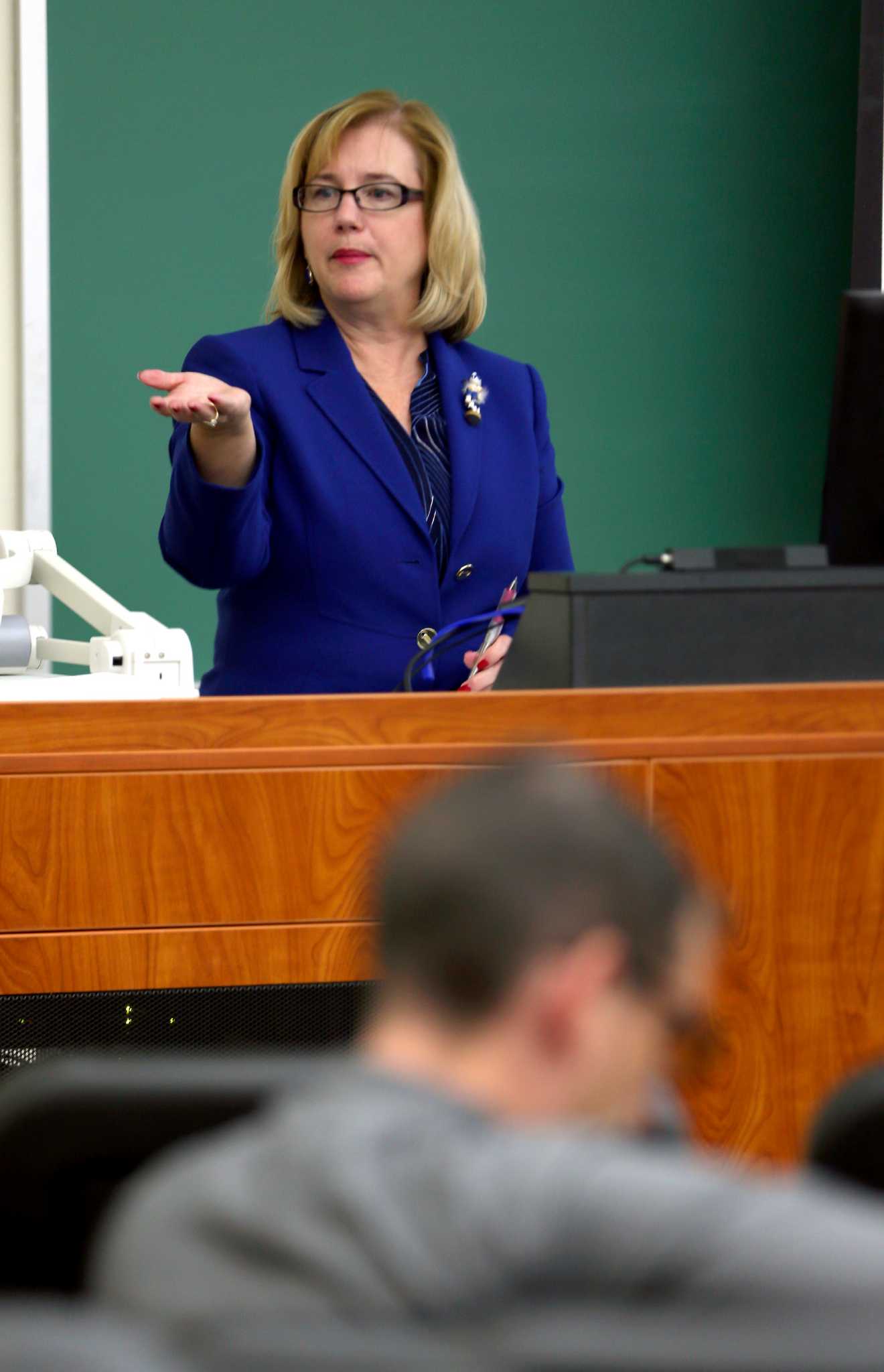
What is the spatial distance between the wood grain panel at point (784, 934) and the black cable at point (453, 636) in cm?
34

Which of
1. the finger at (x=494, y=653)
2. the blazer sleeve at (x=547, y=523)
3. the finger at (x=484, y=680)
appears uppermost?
the blazer sleeve at (x=547, y=523)

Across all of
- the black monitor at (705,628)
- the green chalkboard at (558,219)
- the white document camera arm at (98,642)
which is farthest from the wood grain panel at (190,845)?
the green chalkboard at (558,219)

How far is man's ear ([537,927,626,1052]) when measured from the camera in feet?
2.40

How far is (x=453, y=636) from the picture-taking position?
231cm

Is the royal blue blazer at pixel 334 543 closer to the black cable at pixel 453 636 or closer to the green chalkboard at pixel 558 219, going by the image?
the black cable at pixel 453 636

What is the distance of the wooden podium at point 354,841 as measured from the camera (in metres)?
1.66

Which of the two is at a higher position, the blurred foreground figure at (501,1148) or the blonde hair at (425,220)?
the blonde hair at (425,220)

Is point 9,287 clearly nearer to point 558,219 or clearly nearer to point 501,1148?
point 558,219

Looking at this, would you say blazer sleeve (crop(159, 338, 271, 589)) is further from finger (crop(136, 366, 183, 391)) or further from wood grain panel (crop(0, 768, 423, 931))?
wood grain panel (crop(0, 768, 423, 931))

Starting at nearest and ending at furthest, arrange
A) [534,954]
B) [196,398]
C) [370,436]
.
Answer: [534,954]
[196,398]
[370,436]

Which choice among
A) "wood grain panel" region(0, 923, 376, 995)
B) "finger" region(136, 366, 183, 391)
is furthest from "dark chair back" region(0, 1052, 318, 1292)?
"finger" region(136, 366, 183, 391)

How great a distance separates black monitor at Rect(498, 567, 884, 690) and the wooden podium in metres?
0.07

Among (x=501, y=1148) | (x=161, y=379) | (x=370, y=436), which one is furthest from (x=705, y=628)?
(x=501, y=1148)

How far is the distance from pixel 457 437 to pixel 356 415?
150mm
